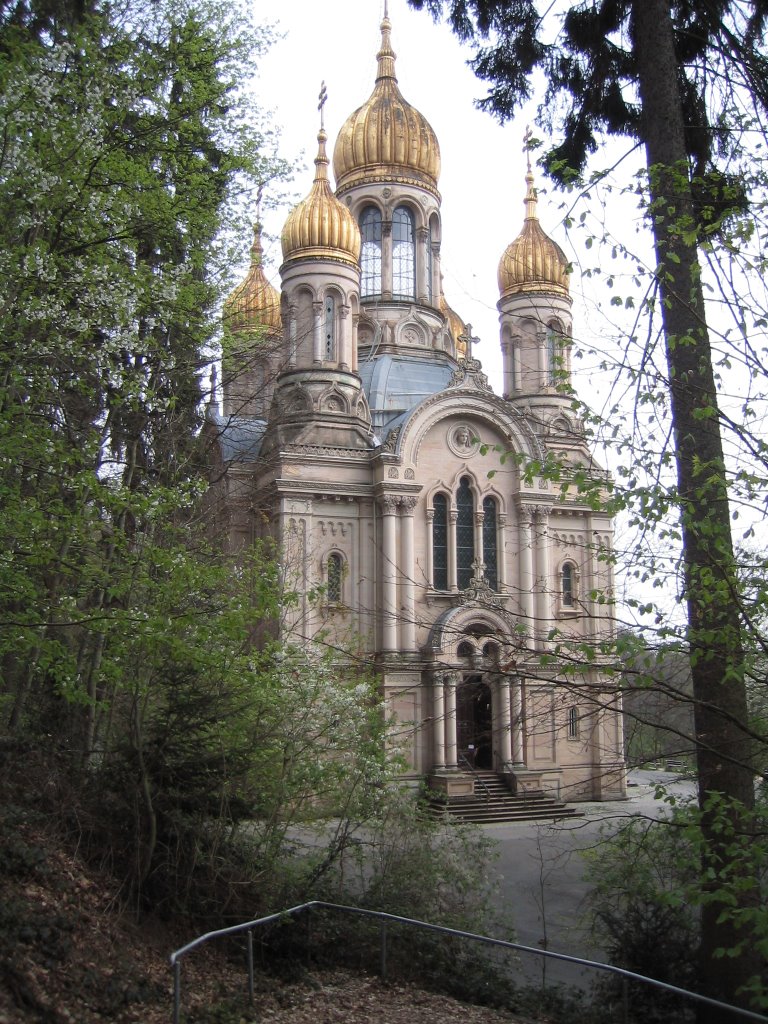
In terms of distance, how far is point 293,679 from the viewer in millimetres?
14125

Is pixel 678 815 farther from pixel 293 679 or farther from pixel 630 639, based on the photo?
pixel 293 679

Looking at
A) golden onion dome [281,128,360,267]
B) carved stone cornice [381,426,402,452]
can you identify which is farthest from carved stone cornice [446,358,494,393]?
golden onion dome [281,128,360,267]

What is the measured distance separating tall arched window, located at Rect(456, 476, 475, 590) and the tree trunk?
64.4ft

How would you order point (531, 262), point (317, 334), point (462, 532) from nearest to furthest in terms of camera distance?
point (462, 532), point (317, 334), point (531, 262)

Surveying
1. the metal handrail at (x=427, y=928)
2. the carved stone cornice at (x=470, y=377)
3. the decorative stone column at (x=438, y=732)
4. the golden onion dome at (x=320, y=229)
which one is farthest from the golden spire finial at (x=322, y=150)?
the metal handrail at (x=427, y=928)

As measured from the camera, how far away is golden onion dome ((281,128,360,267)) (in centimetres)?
3127

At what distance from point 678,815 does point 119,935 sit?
579cm

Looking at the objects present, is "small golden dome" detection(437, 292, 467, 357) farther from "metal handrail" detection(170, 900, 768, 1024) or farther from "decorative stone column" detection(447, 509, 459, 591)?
"metal handrail" detection(170, 900, 768, 1024)

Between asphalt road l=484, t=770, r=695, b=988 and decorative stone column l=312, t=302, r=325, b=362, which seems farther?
decorative stone column l=312, t=302, r=325, b=362

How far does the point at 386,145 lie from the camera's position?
1478 inches

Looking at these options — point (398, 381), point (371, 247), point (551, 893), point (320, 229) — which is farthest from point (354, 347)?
point (551, 893)

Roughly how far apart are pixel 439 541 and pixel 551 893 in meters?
13.3

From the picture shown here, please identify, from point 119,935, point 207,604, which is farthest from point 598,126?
point 119,935

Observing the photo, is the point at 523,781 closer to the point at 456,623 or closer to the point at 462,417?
the point at 456,623
